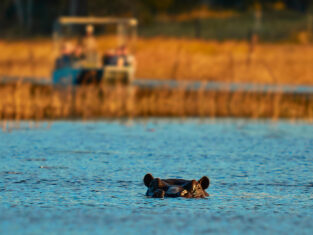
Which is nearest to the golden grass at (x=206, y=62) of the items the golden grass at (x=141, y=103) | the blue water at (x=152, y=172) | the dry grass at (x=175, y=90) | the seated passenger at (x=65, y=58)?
the dry grass at (x=175, y=90)

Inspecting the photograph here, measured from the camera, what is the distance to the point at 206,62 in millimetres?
38344

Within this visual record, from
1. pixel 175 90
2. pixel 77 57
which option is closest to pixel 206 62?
pixel 77 57

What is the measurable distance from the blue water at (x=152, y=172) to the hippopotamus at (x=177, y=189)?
12 centimetres

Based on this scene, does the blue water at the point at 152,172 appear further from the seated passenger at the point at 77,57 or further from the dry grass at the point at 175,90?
the seated passenger at the point at 77,57

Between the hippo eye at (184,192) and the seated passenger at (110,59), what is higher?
the seated passenger at (110,59)

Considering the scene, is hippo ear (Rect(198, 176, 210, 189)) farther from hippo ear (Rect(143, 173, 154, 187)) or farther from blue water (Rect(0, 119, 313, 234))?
hippo ear (Rect(143, 173, 154, 187))

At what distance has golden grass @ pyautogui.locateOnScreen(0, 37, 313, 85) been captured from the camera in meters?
37.2

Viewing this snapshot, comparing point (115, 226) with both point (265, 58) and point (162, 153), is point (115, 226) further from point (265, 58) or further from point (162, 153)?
point (265, 58)

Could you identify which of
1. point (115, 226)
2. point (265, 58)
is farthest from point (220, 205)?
point (265, 58)

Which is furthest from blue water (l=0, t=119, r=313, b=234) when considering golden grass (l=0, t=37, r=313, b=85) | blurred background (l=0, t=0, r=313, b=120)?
golden grass (l=0, t=37, r=313, b=85)

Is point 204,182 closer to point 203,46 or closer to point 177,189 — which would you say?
point 177,189

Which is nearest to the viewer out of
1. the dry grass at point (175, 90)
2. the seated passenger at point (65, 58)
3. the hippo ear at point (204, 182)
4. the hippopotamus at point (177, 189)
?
the hippopotamus at point (177, 189)

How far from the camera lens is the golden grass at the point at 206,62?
3720cm

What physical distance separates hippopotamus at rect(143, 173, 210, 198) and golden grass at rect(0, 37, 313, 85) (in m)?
25.1
